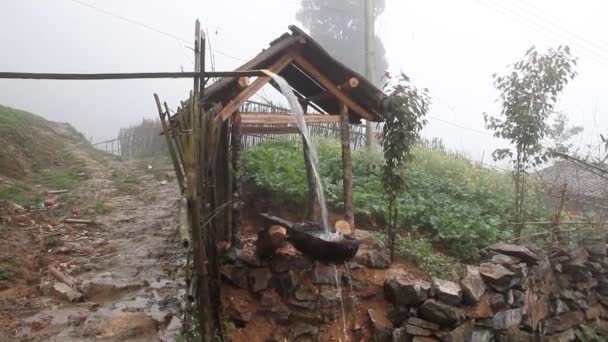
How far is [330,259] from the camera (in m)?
4.67

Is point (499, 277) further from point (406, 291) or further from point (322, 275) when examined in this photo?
point (322, 275)

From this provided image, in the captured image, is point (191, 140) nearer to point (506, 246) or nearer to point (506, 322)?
point (506, 322)

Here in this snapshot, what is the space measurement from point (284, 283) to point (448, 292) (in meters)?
1.97

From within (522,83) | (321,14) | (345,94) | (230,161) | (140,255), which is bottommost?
(140,255)

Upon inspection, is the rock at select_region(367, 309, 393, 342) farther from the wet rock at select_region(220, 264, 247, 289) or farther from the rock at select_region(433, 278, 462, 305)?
the wet rock at select_region(220, 264, 247, 289)

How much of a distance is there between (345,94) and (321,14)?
26598mm

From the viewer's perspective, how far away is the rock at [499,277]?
5.16m

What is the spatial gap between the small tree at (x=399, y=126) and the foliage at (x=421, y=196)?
50cm

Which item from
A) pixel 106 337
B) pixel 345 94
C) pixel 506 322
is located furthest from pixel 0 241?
pixel 506 322

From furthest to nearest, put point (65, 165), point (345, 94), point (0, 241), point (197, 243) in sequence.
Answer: point (65, 165) < point (0, 241) < point (345, 94) < point (197, 243)

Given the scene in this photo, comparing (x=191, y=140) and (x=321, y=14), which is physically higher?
(x=321, y=14)

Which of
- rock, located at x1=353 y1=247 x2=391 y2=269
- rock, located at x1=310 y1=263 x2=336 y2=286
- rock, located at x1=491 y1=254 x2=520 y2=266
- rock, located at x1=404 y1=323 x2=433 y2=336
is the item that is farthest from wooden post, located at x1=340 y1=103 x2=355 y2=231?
rock, located at x1=491 y1=254 x2=520 y2=266

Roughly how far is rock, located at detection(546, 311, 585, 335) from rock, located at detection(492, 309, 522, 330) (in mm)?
1016

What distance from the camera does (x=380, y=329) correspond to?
4828 millimetres
